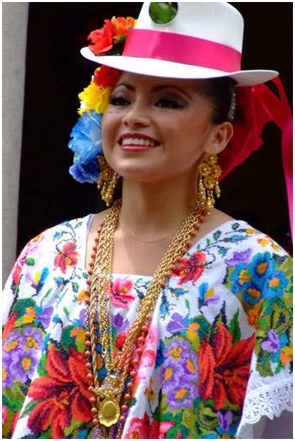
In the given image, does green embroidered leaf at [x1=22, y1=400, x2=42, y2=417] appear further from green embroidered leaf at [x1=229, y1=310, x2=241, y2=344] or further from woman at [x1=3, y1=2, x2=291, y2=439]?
green embroidered leaf at [x1=229, y1=310, x2=241, y2=344]

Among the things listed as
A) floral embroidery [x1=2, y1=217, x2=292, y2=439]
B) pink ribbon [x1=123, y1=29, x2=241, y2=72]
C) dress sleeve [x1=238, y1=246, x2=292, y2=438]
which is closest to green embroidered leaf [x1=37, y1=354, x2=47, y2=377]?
Result: floral embroidery [x1=2, y1=217, x2=292, y2=439]

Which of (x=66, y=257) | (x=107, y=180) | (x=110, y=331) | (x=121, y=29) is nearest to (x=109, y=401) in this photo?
(x=110, y=331)

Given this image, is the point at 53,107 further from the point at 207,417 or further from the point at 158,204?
the point at 207,417

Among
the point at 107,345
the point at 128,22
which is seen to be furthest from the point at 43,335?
the point at 128,22

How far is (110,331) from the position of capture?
2.34 m

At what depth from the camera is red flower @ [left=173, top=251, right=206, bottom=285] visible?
2.35 metres

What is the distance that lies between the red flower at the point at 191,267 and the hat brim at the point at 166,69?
39 centimetres

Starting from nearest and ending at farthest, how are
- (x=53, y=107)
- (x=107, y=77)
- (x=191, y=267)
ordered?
(x=191, y=267)
(x=107, y=77)
(x=53, y=107)

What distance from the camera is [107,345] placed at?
2330 mm

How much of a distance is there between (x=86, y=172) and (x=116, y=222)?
156 millimetres

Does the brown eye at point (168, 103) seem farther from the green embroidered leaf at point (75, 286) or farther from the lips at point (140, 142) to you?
the green embroidered leaf at point (75, 286)

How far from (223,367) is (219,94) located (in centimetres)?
61

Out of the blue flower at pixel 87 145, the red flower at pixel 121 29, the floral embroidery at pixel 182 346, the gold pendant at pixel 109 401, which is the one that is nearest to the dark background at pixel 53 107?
the blue flower at pixel 87 145

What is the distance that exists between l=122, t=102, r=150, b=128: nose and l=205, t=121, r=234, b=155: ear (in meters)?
0.19
